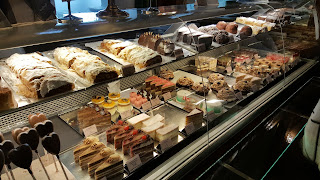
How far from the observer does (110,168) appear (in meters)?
2.12

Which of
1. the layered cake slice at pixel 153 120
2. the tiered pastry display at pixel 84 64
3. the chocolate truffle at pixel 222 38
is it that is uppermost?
the chocolate truffle at pixel 222 38

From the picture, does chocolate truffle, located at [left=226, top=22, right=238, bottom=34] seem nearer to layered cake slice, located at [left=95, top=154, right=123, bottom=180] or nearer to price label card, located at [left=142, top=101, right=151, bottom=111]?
price label card, located at [left=142, top=101, right=151, bottom=111]

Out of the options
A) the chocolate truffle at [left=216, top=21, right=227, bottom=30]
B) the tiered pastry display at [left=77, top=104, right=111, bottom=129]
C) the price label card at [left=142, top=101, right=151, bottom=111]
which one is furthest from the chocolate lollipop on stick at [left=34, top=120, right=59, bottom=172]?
the chocolate truffle at [left=216, top=21, right=227, bottom=30]

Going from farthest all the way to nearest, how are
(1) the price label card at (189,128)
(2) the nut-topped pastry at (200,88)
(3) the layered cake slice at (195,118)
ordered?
1. (2) the nut-topped pastry at (200,88)
2. (3) the layered cake slice at (195,118)
3. (1) the price label card at (189,128)

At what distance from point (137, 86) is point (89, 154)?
4.56 feet

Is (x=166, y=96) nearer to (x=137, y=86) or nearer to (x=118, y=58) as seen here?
(x=137, y=86)

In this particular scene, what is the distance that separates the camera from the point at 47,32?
1.61 meters

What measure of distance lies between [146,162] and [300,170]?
76.1 inches

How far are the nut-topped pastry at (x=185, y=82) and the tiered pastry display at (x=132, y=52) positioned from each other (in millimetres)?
798

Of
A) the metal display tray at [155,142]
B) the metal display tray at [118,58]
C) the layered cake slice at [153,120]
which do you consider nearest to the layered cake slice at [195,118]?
the metal display tray at [155,142]

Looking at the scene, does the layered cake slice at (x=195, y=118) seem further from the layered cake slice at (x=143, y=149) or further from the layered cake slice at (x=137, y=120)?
the layered cake slice at (x=143, y=149)

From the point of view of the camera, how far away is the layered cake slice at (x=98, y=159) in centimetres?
214

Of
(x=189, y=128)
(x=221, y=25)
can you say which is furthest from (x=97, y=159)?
(x=221, y=25)

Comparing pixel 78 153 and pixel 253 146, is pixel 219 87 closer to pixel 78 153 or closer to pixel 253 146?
pixel 253 146
